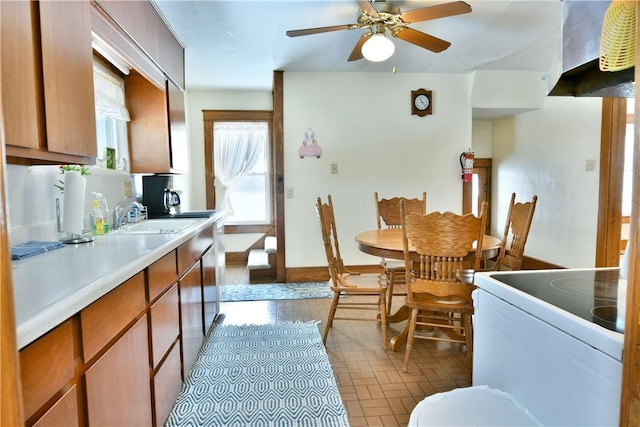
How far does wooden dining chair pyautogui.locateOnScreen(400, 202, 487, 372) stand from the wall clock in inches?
100

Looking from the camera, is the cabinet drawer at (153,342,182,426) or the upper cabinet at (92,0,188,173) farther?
the upper cabinet at (92,0,188,173)

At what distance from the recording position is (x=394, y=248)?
235cm

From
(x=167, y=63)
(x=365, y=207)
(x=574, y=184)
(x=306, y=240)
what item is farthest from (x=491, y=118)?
(x=167, y=63)

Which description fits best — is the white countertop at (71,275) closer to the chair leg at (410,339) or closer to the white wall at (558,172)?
the chair leg at (410,339)

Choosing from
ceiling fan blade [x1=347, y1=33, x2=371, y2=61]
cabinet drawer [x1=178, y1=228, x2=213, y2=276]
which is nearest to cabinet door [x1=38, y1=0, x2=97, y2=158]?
cabinet drawer [x1=178, y1=228, x2=213, y2=276]

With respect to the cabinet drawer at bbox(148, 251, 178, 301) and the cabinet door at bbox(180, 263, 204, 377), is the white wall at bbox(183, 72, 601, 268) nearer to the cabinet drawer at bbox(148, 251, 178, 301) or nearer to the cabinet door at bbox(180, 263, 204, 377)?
the cabinet door at bbox(180, 263, 204, 377)

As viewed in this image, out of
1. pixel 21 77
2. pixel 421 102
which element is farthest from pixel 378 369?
pixel 421 102

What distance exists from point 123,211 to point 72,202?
87 centimetres

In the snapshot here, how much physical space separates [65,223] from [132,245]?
14.3 inches

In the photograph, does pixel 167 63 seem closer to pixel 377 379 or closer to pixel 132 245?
pixel 132 245

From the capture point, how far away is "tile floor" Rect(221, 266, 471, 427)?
1.90 metres

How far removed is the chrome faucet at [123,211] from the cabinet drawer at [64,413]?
5.40 ft

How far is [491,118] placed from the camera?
5.29 metres

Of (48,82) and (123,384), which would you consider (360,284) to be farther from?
(48,82)
